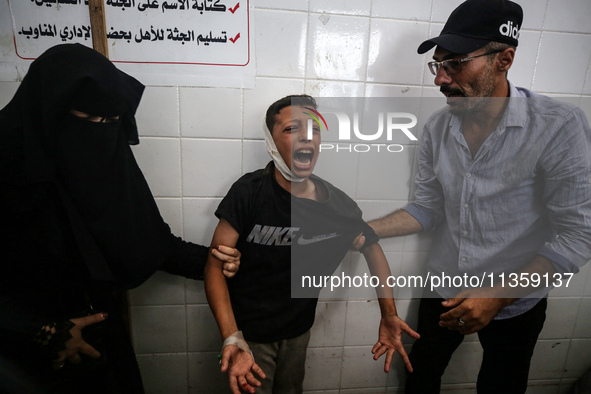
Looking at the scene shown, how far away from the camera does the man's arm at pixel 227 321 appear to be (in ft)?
3.00

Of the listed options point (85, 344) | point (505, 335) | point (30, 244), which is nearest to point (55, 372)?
point (85, 344)

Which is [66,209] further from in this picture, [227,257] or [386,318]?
[386,318]

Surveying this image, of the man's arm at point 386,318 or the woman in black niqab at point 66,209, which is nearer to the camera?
the woman in black niqab at point 66,209

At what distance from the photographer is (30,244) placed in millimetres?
868

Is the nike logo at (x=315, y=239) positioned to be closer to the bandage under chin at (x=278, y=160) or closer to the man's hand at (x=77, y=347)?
the bandage under chin at (x=278, y=160)

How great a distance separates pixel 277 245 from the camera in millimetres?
1071

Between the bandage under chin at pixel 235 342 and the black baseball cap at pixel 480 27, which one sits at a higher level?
the black baseball cap at pixel 480 27

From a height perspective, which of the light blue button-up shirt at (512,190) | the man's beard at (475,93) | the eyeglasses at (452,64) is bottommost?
the light blue button-up shirt at (512,190)

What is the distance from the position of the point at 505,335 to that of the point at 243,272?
106 centimetres

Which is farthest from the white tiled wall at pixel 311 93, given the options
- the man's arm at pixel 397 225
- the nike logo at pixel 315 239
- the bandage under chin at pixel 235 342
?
the bandage under chin at pixel 235 342

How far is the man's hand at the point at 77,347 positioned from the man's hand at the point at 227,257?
422 mm

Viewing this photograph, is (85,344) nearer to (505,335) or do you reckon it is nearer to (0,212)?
(0,212)

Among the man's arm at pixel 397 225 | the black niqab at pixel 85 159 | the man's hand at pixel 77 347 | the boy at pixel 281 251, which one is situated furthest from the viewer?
the man's arm at pixel 397 225

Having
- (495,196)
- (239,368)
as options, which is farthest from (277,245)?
(495,196)
